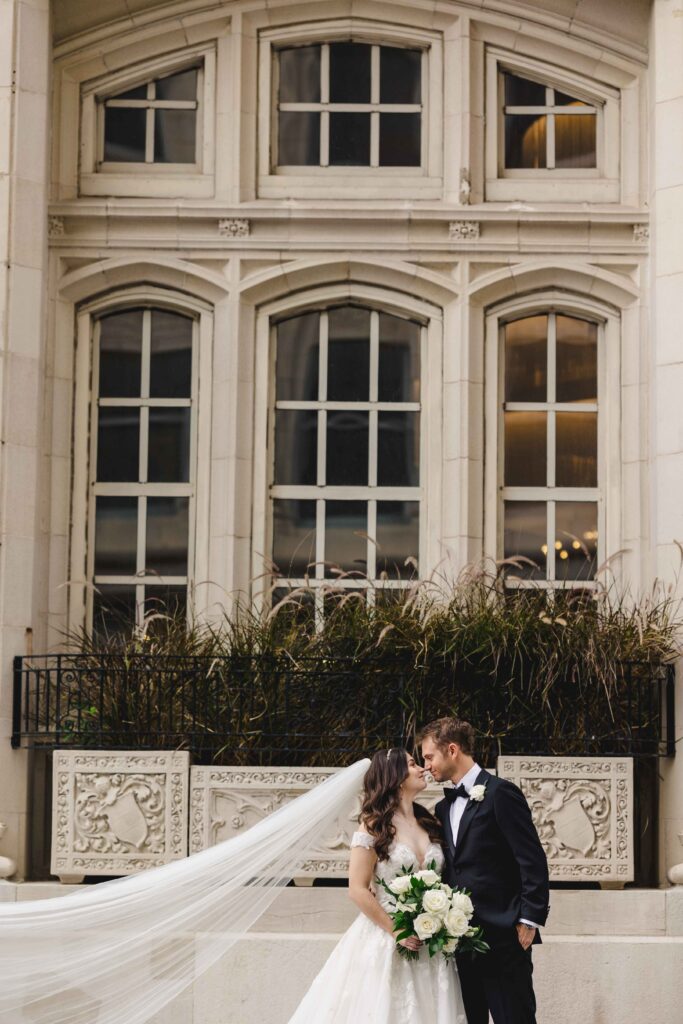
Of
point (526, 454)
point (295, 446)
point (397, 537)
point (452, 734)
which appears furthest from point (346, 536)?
point (452, 734)

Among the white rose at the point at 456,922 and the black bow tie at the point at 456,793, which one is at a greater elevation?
the black bow tie at the point at 456,793

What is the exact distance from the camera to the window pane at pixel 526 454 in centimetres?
1100

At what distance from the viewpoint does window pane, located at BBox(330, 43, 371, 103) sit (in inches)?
443

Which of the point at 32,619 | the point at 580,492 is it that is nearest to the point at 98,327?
the point at 32,619

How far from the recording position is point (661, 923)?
948cm

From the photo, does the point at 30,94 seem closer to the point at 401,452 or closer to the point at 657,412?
the point at 401,452

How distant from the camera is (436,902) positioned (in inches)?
265

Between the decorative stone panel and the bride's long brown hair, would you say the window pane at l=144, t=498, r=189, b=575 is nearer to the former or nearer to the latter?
the decorative stone panel

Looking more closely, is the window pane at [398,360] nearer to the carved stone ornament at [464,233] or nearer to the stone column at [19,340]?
the carved stone ornament at [464,233]

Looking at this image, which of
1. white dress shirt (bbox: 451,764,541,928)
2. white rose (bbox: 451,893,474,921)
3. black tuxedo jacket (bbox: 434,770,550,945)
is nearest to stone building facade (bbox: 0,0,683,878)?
white dress shirt (bbox: 451,764,541,928)

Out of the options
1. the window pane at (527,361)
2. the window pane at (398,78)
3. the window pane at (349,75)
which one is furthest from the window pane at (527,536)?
→ the window pane at (349,75)

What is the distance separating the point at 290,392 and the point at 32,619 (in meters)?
2.51

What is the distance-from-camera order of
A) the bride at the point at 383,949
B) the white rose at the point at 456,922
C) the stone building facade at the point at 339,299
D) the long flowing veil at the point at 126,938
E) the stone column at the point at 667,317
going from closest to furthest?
the white rose at the point at 456,922 < the bride at the point at 383,949 < the long flowing veil at the point at 126,938 < the stone column at the point at 667,317 < the stone building facade at the point at 339,299

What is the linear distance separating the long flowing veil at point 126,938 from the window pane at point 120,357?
4.48 m
